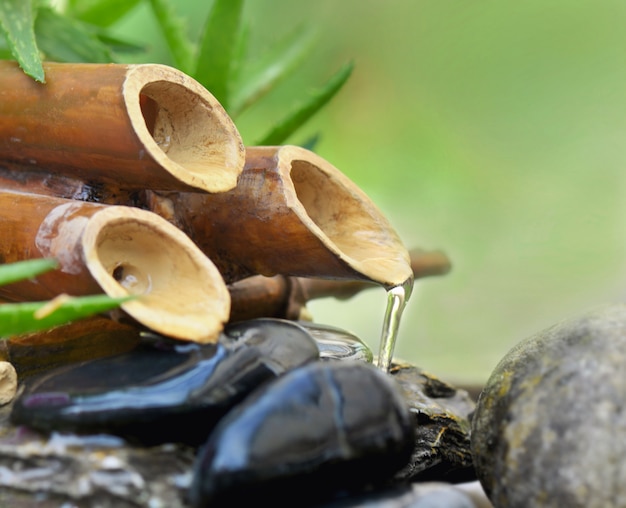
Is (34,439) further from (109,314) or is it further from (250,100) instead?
(250,100)

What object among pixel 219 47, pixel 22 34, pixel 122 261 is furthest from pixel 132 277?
pixel 219 47

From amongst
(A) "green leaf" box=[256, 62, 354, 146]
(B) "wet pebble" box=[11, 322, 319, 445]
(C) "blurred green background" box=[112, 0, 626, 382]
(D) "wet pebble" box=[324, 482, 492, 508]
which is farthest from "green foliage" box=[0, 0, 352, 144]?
(C) "blurred green background" box=[112, 0, 626, 382]

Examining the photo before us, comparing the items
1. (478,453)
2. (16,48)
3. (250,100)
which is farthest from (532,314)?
(16,48)

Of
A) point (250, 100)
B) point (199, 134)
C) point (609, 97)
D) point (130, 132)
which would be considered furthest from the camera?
point (609, 97)

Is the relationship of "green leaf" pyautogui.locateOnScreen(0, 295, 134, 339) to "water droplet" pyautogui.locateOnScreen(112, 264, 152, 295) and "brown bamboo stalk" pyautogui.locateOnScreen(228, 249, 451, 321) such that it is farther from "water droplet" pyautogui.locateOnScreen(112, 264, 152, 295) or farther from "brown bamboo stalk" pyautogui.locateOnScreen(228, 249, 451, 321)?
"brown bamboo stalk" pyautogui.locateOnScreen(228, 249, 451, 321)

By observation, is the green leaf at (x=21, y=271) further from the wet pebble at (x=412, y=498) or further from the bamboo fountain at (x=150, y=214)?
the wet pebble at (x=412, y=498)
